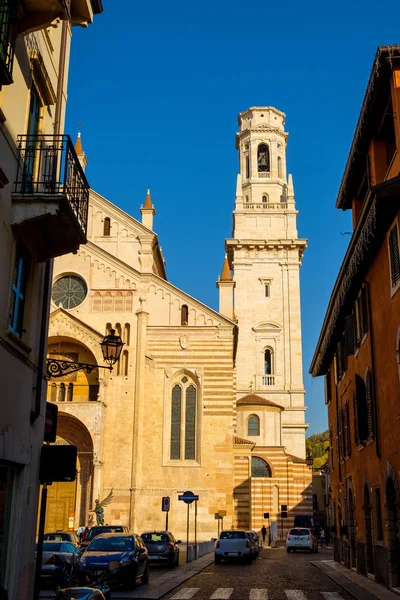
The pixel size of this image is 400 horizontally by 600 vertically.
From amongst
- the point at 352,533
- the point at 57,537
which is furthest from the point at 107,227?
the point at 352,533

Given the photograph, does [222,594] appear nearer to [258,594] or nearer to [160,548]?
[258,594]

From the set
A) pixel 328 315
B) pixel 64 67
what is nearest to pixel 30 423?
pixel 64 67

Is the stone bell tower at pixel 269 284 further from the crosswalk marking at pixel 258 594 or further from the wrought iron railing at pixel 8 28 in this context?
the wrought iron railing at pixel 8 28

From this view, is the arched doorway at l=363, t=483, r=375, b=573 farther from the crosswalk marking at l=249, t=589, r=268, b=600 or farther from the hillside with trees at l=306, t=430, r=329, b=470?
the hillside with trees at l=306, t=430, r=329, b=470

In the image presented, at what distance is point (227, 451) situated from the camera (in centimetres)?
3569

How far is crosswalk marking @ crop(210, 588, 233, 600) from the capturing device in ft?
48.5

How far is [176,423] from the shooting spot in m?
36.6

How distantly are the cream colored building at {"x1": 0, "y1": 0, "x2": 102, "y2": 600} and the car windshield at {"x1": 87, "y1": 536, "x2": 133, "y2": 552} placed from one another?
695cm

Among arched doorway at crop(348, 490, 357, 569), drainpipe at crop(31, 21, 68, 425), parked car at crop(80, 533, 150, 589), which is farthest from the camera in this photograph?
arched doorway at crop(348, 490, 357, 569)

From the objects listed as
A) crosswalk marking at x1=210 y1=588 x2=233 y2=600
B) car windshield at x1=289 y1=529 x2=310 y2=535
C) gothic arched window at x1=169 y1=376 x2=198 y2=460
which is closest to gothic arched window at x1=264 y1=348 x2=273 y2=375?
gothic arched window at x1=169 y1=376 x2=198 y2=460

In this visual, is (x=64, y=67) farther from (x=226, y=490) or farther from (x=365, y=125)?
(x=226, y=490)

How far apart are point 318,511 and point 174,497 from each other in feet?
166

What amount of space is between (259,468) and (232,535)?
25.1 m

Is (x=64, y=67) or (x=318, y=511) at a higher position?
(x=64, y=67)
